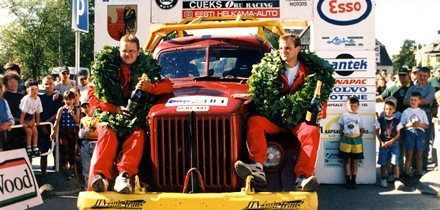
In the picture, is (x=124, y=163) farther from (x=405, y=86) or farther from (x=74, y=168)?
(x=405, y=86)

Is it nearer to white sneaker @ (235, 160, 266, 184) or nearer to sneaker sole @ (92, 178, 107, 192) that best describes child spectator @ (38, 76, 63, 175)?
sneaker sole @ (92, 178, 107, 192)

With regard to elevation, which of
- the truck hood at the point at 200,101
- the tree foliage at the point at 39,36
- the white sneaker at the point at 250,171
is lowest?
the white sneaker at the point at 250,171

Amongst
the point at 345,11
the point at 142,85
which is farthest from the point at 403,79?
the point at 142,85

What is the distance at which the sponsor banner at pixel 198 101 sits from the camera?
4.75 meters

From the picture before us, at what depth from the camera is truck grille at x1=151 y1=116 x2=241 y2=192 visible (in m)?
4.63

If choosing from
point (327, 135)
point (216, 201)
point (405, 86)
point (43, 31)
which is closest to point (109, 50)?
point (216, 201)

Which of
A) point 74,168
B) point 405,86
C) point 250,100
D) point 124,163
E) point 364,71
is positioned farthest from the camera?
point 405,86

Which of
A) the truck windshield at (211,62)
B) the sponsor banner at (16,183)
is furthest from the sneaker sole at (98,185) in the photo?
the sponsor banner at (16,183)

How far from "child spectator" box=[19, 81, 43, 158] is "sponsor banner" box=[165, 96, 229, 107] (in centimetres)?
393

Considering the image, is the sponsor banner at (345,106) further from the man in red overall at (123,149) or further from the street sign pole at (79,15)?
the street sign pole at (79,15)

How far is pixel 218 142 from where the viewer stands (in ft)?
15.3

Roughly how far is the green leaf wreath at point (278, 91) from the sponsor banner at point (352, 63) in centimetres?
266

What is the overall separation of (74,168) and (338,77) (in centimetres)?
462

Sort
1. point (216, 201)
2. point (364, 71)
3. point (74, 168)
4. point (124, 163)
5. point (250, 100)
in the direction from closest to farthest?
1. point (216, 201)
2. point (124, 163)
3. point (250, 100)
4. point (364, 71)
5. point (74, 168)
